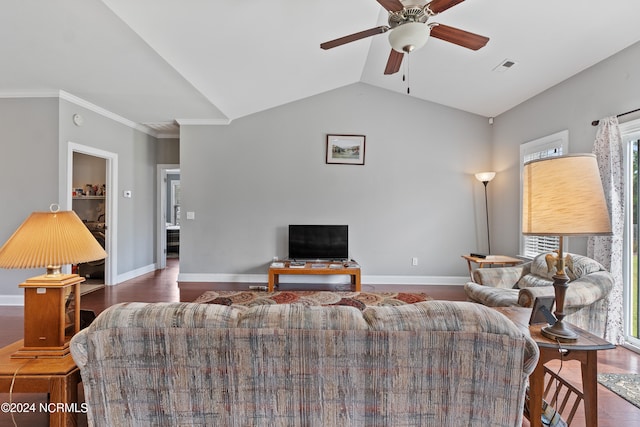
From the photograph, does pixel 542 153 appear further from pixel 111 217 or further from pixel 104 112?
pixel 111 217

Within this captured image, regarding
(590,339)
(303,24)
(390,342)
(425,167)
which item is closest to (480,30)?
(303,24)

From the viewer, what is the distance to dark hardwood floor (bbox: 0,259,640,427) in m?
1.82

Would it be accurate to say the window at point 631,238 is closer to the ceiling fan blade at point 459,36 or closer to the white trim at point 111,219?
the ceiling fan blade at point 459,36

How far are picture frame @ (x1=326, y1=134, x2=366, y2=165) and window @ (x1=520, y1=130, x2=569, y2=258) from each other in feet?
7.53

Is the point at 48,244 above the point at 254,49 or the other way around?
the other way around

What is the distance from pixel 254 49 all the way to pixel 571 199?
10.0ft

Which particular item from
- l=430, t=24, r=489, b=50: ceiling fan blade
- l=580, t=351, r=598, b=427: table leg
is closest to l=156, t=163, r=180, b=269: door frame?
l=430, t=24, r=489, b=50: ceiling fan blade

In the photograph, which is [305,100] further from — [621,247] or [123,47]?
[621,247]

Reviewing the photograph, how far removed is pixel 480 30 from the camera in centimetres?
304

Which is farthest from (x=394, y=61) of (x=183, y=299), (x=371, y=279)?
(x=183, y=299)

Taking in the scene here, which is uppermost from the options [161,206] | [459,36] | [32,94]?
[32,94]

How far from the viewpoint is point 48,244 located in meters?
1.34

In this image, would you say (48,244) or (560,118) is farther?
(560,118)

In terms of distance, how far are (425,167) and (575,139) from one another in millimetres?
1963
